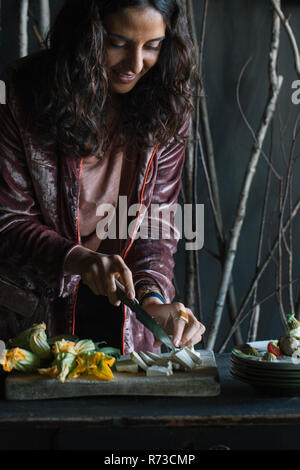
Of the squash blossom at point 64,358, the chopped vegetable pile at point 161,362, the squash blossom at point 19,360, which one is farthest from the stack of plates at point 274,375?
the squash blossom at point 19,360

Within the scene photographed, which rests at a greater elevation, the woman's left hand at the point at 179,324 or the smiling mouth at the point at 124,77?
the smiling mouth at the point at 124,77

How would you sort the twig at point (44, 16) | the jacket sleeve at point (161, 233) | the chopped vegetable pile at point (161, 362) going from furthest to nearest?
the twig at point (44, 16)
the jacket sleeve at point (161, 233)
the chopped vegetable pile at point (161, 362)

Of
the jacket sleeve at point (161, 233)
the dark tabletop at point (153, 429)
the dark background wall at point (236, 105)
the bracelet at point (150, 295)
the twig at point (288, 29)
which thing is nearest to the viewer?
the dark tabletop at point (153, 429)

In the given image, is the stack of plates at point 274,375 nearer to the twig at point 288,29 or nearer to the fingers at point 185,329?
the fingers at point 185,329

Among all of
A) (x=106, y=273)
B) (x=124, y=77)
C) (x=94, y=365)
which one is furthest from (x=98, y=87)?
(x=94, y=365)

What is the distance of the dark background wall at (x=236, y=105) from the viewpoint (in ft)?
9.72

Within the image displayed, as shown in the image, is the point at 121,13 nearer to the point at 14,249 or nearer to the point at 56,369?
the point at 14,249

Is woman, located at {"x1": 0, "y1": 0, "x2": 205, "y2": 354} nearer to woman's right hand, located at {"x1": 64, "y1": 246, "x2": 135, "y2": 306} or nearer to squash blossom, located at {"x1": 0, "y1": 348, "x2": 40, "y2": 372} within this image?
woman's right hand, located at {"x1": 64, "y1": 246, "x2": 135, "y2": 306}

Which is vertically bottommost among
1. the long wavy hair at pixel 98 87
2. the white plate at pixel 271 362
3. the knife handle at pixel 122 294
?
the white plate at pixel 271 362

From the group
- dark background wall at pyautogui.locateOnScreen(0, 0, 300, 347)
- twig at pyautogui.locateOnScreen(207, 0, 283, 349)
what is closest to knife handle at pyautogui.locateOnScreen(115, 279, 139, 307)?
twig at pyautogui.locateOnScreen(207, 0, 283, 349)

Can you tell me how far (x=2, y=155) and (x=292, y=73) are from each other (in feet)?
5.86

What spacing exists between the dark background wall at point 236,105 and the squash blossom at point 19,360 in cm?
165

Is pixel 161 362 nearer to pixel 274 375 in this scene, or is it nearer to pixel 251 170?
pixel 274 375
